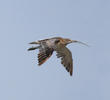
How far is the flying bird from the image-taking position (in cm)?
4019

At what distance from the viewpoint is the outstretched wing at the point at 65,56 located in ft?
135

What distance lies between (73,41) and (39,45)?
13.8 feet

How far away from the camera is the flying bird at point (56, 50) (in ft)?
132

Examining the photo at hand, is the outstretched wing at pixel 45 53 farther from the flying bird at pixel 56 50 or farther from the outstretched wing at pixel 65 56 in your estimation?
the outstretched wing at pixel 65 56

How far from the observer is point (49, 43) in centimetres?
4059

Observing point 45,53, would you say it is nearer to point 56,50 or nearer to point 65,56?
point 56,50

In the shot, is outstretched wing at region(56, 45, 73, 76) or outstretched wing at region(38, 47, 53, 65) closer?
outstretched wing at region(38, 47, 53, 65)

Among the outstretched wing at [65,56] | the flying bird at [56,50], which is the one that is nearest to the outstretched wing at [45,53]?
the flying bird at [56,50]

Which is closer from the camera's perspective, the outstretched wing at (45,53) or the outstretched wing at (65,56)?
the outstretched wing at (45,53)

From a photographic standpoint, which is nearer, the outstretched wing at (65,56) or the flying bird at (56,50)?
the flying bird at (56,50)

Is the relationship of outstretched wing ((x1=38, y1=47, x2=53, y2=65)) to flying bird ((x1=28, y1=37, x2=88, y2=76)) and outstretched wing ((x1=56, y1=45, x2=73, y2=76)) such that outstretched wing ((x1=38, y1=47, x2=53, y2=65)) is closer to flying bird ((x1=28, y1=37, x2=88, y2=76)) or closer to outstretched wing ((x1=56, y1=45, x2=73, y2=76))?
flying bird ((x1=28, y1=37, x2=88, y2=76))

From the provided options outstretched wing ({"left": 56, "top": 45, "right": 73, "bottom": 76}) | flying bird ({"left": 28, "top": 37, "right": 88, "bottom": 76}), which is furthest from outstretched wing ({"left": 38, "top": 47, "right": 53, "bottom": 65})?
outstretched wing ({"left": 56, "top": 45, "right": 73, "bottom": 76})

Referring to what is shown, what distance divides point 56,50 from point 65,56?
1497 millimetres

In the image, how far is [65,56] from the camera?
137ft
